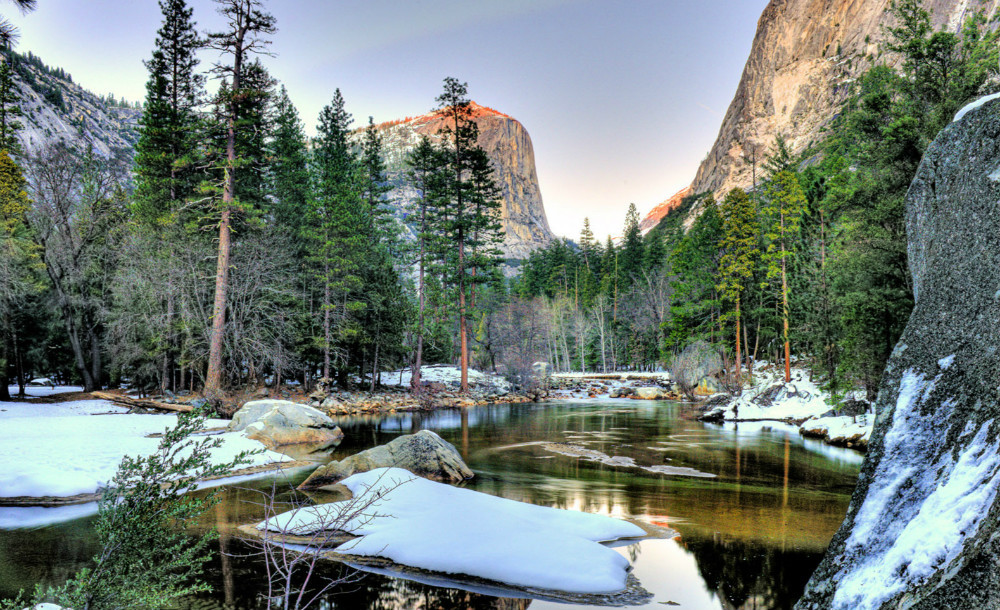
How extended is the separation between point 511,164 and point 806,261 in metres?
164

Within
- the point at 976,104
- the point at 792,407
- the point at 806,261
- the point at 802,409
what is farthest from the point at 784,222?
the point at 976,104

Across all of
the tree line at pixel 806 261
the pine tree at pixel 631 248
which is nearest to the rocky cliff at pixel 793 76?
the tree line at pixel 806 261

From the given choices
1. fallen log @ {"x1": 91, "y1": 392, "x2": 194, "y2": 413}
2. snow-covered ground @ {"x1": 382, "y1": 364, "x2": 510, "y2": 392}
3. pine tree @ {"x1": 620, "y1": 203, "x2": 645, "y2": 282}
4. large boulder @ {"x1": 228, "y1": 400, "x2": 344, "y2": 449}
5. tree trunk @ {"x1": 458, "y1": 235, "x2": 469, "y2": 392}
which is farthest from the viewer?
pine tree @ {"x1": 620, "y1": 203, "x2": 645, "y2": 282}

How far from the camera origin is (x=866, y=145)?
1357 cm

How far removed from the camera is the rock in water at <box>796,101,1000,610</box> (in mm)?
2186

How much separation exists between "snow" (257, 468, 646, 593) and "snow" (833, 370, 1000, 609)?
2997 millimetres

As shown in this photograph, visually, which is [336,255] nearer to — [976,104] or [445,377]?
[445,377]

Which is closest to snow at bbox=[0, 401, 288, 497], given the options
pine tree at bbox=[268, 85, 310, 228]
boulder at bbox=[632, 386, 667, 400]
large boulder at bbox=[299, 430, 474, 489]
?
large boulder at bbox=[299, 430, 474, 489]

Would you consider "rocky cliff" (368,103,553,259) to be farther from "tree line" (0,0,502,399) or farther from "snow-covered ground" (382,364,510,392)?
"tree line" (0,0,502,399)

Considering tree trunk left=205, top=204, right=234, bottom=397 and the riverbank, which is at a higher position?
tree trunk left=205, top=204, right=234, bottom=397

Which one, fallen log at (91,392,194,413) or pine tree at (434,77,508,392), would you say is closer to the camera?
fallen log at (91,392,194,413)

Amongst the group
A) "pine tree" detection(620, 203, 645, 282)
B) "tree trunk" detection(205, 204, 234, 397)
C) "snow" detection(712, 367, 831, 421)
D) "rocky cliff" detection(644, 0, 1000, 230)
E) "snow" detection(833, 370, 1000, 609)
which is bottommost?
"snow" detection(712, 367, 831, 421)

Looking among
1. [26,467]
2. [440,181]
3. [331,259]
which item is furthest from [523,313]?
[26,467]

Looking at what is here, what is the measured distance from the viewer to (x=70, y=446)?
32.3ft
